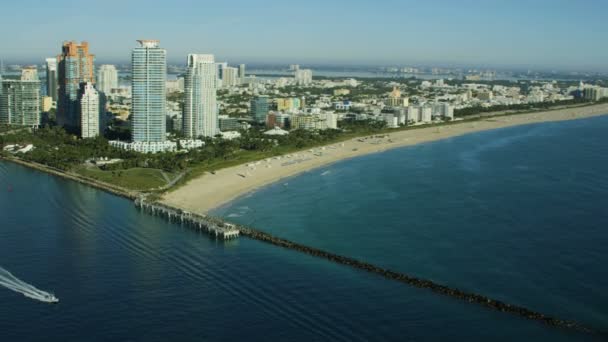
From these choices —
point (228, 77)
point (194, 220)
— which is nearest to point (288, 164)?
point (194, 220)

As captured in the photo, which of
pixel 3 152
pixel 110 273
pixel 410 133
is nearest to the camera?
pixel 110 273

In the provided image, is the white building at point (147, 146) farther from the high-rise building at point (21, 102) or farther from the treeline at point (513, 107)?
the treeline at point (513, 107)

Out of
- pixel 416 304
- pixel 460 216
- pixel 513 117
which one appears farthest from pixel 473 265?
pixel 513 117

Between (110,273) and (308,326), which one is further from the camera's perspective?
(110,273)

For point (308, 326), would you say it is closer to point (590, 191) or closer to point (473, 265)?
point (473, 265)

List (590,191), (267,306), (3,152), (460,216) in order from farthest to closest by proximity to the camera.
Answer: (3,152)
(590,191)
(460,216)
(267,306)

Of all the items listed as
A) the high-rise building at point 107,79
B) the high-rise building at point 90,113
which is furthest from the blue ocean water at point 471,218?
the high-rise building at point 107,79
